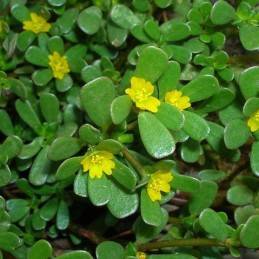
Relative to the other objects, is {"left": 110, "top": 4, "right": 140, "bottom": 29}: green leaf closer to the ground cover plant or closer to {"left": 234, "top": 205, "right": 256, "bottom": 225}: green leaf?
the ground cover plant

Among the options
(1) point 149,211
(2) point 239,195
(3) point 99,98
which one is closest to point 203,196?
(2) point 239,195

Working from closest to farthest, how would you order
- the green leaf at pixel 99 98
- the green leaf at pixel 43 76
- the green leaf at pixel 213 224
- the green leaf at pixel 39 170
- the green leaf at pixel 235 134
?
the green leaf at pixel 99 98, the green leaf at pixel 213 224, the green leaf at pixel 235 134, the green leaf at pixel 39 170, the green leaf at pixel 43 76

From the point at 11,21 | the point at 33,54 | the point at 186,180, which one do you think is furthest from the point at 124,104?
the point at 11,21

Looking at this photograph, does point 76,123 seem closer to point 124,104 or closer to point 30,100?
point 30,100

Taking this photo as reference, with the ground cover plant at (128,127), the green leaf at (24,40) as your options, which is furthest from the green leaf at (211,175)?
the green leaf at (24,40)

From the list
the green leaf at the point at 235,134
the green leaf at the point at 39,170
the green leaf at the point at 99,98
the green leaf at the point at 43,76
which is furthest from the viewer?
the green leaf at the point at 43,76

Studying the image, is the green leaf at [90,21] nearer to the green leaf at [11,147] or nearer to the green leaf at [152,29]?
the green leaf at [152,29]
